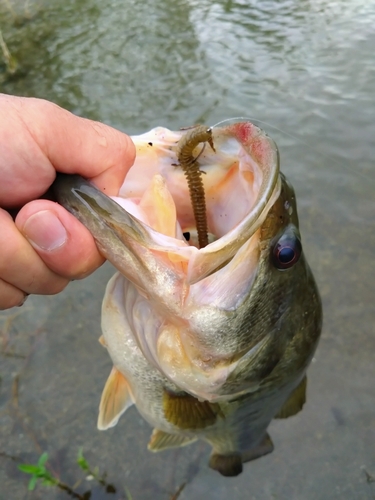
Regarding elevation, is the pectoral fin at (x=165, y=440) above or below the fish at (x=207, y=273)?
below

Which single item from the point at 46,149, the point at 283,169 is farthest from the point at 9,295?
the point at 283,169

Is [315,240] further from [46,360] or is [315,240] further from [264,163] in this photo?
[264,163]

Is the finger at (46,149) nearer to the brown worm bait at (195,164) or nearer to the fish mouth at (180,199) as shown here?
the fish mouth at (180,199)

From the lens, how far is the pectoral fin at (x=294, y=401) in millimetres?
2061

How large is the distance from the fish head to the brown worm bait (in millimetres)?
10

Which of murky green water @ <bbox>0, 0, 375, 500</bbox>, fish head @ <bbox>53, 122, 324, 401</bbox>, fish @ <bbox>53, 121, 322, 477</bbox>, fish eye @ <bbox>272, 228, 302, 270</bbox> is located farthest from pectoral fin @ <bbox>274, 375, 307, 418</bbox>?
fish eye @ <bbox>272, 228, 302, 270</bbox>

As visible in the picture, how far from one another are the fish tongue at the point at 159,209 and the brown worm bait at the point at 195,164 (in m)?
0.09

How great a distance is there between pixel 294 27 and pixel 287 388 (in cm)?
613

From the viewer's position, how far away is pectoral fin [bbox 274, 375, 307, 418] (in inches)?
81.1

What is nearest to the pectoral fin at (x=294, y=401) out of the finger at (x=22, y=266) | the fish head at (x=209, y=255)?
the fish head at (x=209, y=255)

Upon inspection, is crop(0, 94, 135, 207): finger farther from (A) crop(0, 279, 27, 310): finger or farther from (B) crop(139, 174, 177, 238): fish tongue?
(A) crop(0, 279, 27, 310): finger

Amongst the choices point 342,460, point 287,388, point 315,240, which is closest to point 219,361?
point 287,388

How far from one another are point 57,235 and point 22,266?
0.16 metres

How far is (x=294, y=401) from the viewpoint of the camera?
6.91 feet
